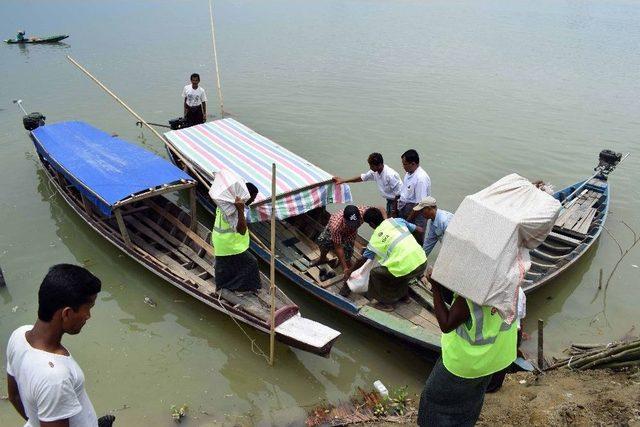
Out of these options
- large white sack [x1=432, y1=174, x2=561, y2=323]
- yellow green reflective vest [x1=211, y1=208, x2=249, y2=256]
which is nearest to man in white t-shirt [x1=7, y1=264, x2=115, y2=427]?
large white sack [x1=432, y1=174, x2=561, y2=323]

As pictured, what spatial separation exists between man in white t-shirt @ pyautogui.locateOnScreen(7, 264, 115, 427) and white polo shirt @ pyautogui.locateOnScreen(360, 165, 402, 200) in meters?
5.34

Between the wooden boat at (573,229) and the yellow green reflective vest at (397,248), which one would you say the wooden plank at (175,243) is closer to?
the yellow green reflective vest at (397,248)

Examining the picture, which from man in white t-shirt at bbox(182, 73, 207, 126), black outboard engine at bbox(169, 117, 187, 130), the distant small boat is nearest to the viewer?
man in white t-shirt at bbox(182, 73, 207, 126)

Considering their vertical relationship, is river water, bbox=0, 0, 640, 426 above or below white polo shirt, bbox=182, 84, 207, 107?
below

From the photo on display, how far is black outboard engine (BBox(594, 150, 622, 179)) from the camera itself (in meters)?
9.21

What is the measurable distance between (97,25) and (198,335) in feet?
96.2

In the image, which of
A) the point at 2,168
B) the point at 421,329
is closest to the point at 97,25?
the point at 2,168

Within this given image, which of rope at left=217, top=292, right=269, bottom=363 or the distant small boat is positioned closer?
rope at left=217, top=292, right=269, bottom=363

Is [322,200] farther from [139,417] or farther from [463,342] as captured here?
[463,342]

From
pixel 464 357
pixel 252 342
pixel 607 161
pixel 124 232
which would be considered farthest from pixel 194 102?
pixel 464 357

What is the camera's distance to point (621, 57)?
2256 cm

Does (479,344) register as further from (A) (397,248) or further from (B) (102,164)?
(B) (102,164)

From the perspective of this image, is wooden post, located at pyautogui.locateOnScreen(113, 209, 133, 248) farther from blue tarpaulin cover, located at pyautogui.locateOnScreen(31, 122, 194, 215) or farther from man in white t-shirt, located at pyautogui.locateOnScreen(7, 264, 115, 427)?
man in white t-shirt, located at pyautogui.locateOnScreen(7, 264, 115, 427)

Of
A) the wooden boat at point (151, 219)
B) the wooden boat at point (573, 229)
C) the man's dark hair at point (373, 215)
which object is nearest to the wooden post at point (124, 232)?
the wooden boat at point (151, 219)
